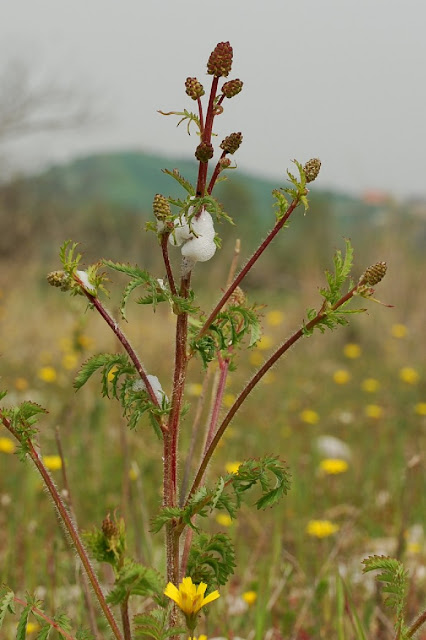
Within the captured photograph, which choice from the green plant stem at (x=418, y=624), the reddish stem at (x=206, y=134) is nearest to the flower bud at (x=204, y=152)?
the reddish stem at (x=206, y=134)

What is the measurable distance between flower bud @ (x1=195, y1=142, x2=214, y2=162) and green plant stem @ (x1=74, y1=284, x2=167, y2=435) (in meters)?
0.24

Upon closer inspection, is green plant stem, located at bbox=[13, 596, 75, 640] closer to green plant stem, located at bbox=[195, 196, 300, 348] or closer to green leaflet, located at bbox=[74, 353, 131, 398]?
green leaflet, located at bbox=[74, 353, 131, 398]

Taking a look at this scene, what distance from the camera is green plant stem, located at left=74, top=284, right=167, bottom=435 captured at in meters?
0.98

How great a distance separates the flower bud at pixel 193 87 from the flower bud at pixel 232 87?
0.11ft

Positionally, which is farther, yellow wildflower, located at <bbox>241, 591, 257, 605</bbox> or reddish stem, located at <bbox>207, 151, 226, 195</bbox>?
yellow wildflower, located at <bbox>241, 591, 257, 605</bbox>

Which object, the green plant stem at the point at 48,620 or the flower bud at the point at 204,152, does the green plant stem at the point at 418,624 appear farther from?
the flower bud at the point at 204,152

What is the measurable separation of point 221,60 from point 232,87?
4 centimetres

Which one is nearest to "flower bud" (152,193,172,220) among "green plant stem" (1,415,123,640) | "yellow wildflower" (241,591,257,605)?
"green plant stem" (1,415,123,640)

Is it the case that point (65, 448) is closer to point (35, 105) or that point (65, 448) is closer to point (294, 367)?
point (294, 367)

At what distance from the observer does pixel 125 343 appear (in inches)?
39.4

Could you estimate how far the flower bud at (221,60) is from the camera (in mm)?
930

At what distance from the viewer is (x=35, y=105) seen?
2544 centimetres

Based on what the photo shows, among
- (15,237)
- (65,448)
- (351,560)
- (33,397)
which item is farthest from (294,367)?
(15,237)

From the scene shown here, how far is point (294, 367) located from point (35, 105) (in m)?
21.2
